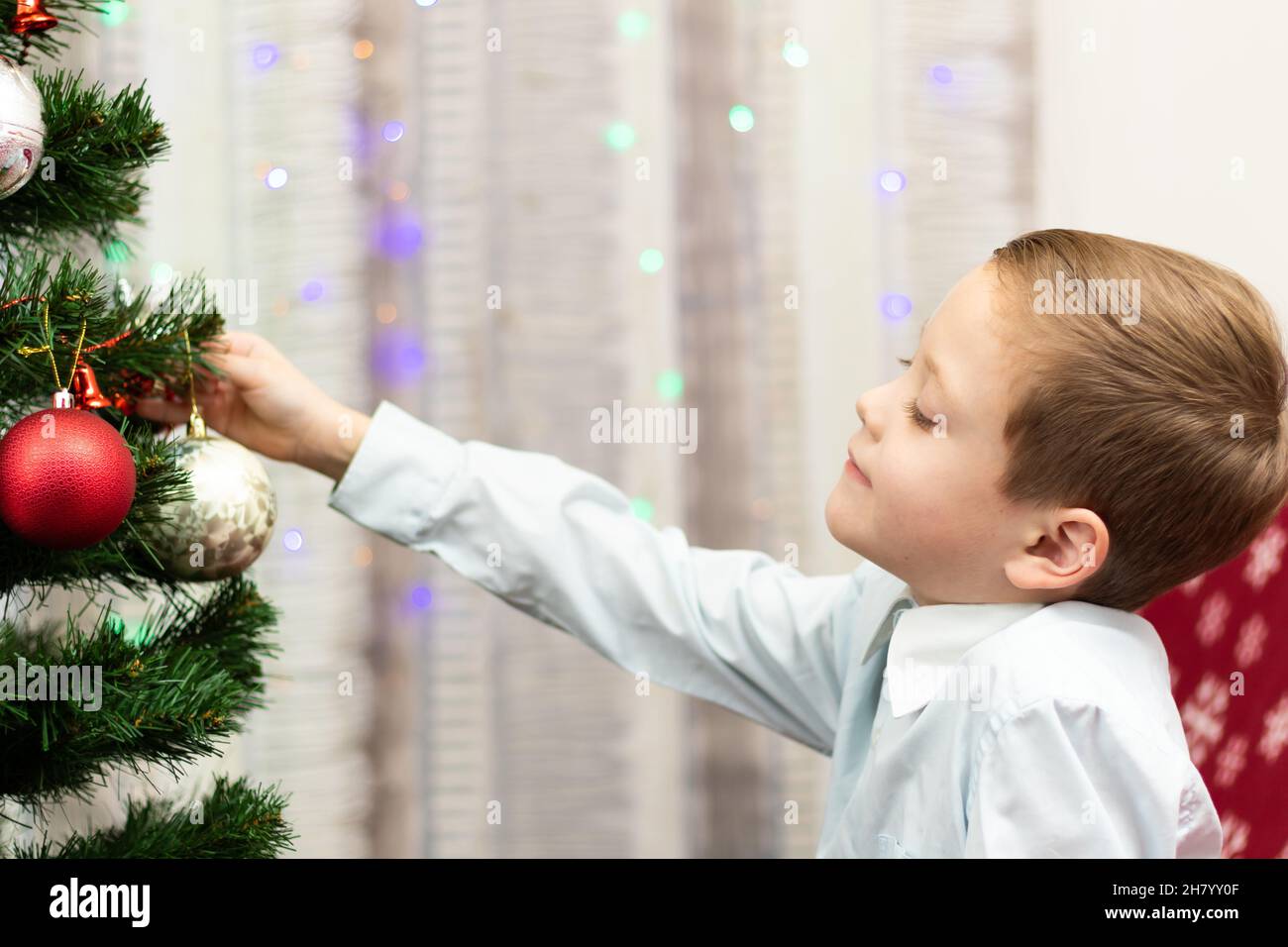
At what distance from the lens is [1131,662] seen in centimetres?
67

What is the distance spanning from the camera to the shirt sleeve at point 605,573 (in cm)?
81

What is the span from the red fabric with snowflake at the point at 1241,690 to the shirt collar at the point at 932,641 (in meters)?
0.23

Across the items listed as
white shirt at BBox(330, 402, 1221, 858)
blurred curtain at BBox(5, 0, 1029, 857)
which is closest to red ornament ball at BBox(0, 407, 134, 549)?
white shirt at BBox(330, 402, 1221, 858)

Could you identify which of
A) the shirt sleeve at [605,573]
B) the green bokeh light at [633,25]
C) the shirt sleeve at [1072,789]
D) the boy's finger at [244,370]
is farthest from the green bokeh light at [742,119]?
the shirt sleeve at [1072,789]

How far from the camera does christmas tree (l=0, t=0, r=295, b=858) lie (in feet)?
1.73

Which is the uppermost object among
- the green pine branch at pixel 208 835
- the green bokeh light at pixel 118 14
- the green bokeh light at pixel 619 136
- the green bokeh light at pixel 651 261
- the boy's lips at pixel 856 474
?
the green bokeh light at pixel 118 14

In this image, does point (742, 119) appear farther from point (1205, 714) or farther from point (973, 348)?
point (1205, 714)

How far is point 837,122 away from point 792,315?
0.63 feet

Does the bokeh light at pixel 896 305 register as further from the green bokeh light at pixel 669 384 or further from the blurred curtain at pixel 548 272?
the green bokeh light at pixel 669 384

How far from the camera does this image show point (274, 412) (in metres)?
0.77

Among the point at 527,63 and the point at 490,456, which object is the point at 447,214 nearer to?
the point at 527,63

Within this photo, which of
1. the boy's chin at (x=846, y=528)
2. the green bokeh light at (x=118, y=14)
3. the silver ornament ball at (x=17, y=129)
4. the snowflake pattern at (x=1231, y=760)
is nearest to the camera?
the silver ornament ball at (x=17, y=129)

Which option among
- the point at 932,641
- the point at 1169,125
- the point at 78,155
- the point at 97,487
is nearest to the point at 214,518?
the point at 97,487

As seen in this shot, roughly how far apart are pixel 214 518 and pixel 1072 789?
0.48 meters
